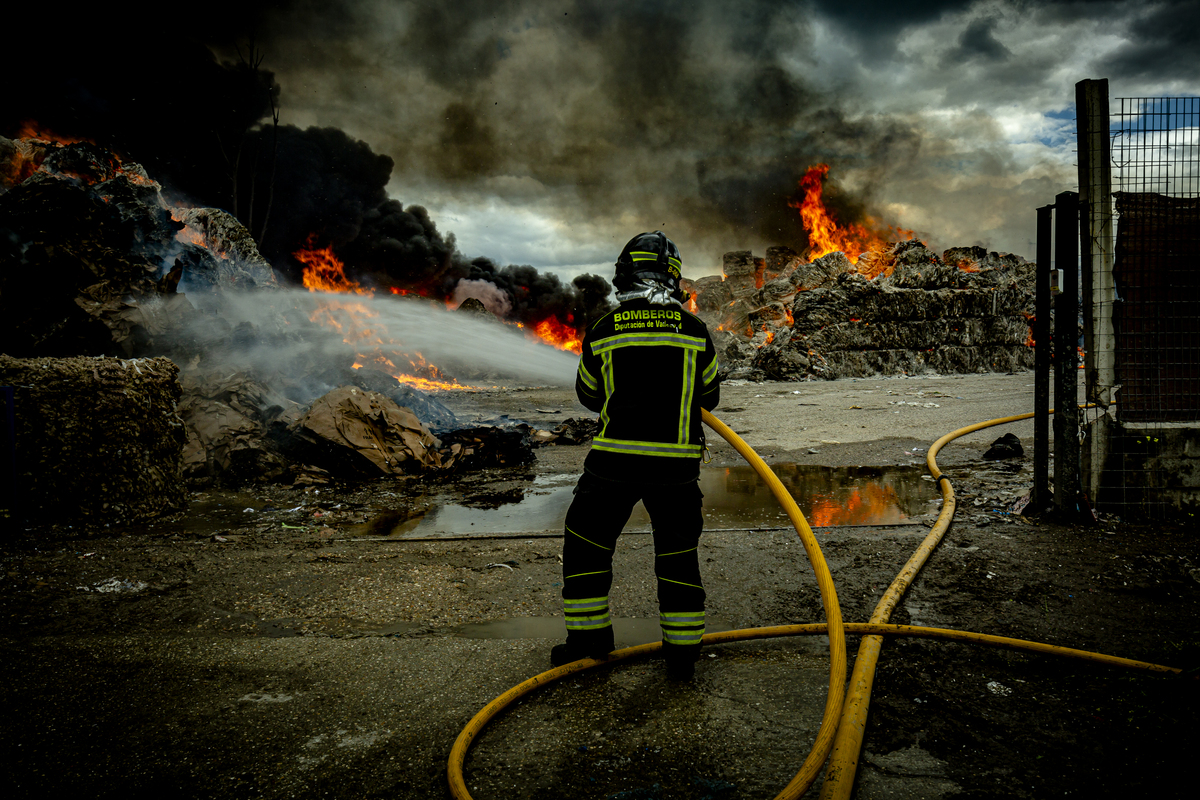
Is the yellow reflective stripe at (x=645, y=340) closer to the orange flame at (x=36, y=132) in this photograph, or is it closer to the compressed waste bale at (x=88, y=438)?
the compressed waste bale at (x=88, y=438)

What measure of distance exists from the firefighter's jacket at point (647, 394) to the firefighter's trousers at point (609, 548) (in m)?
0.07

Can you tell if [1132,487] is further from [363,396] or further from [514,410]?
[514,410]

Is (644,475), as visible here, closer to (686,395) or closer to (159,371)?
(686,395)

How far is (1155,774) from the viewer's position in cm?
163

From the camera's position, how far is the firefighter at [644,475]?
2293mm

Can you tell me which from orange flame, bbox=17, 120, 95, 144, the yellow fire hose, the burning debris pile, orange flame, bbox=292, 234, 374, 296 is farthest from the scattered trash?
orange flame, bbox=292, 234, 374, 296

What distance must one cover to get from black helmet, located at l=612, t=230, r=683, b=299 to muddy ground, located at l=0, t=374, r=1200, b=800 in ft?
5.22

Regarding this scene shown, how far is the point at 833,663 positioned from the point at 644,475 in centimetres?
91

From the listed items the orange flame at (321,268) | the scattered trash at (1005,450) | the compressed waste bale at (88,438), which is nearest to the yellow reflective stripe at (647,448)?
the compressed waste bale at (88,438)

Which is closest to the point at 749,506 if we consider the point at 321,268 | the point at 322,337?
the point at 322,337

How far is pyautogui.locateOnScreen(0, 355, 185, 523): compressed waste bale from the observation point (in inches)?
167

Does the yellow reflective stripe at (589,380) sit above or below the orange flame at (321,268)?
below

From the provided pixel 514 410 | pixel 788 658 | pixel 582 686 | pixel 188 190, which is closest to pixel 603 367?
pixel 582 686

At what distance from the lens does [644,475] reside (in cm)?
229
